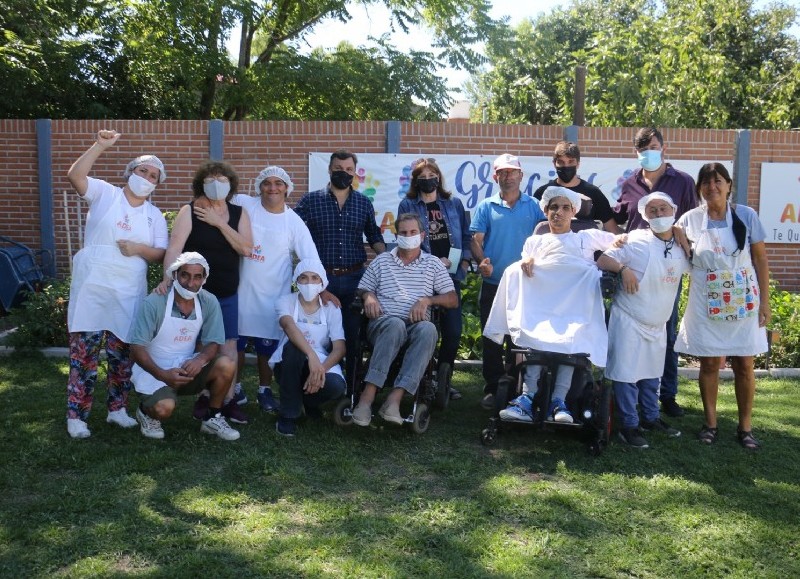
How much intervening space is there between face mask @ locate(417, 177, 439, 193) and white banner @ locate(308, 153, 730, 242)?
4007mm

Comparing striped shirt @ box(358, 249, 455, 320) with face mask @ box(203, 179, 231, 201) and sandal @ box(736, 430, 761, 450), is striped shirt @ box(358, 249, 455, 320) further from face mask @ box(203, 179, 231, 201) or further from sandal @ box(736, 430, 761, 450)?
sandal @ box(736, 430, 761, 450)

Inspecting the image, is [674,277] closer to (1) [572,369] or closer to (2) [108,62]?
(1) [572,369]

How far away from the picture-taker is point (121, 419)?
5469 millimetres

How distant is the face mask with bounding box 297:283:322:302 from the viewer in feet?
18.0

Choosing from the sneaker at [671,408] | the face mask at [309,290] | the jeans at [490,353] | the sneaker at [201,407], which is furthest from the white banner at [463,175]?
the sneaker at [201,407]

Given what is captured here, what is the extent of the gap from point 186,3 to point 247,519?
12565 millimetres

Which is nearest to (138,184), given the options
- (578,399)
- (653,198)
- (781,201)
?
(578,399)

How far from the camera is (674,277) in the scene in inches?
209

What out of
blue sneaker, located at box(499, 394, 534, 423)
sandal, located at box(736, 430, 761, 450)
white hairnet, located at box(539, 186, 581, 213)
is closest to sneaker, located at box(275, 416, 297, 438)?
blue sneaker, located at box(499, 394, 534, 423)

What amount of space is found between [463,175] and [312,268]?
4.96 m

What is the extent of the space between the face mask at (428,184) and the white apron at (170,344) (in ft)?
6.02

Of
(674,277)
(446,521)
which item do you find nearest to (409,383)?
(446,521)

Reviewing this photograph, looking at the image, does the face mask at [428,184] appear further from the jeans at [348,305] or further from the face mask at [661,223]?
the face mask at [661,223]

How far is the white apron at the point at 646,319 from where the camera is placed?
17.3 ft
